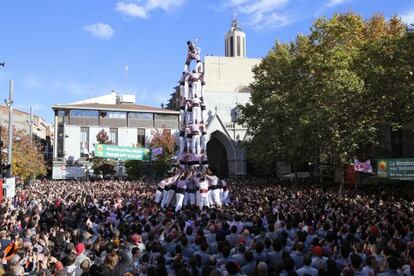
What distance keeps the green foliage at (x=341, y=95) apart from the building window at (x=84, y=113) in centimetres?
3188

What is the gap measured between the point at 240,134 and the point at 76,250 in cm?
4886

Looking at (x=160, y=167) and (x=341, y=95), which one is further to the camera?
(x=160, y=167)

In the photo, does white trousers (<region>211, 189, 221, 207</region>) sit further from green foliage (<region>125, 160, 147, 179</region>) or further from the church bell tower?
the church bell tower

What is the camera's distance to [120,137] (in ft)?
197

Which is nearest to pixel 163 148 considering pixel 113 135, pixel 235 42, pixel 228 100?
pixel 113 135

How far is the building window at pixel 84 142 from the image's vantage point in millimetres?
58281

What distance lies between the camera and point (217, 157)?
61344 millimetres

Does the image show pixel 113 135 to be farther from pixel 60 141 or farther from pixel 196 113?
pixel 196 113

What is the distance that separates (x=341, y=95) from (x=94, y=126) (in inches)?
1561

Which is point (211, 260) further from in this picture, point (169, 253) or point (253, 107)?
point (253, 107)

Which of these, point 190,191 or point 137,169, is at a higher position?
point 137,169

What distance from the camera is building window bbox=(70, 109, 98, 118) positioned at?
59.3 metres

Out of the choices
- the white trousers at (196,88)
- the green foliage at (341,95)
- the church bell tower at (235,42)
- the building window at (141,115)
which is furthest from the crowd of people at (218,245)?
the church bell tower at (235,42)

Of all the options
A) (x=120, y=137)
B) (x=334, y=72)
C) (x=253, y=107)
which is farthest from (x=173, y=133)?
(x=334, y=72)
